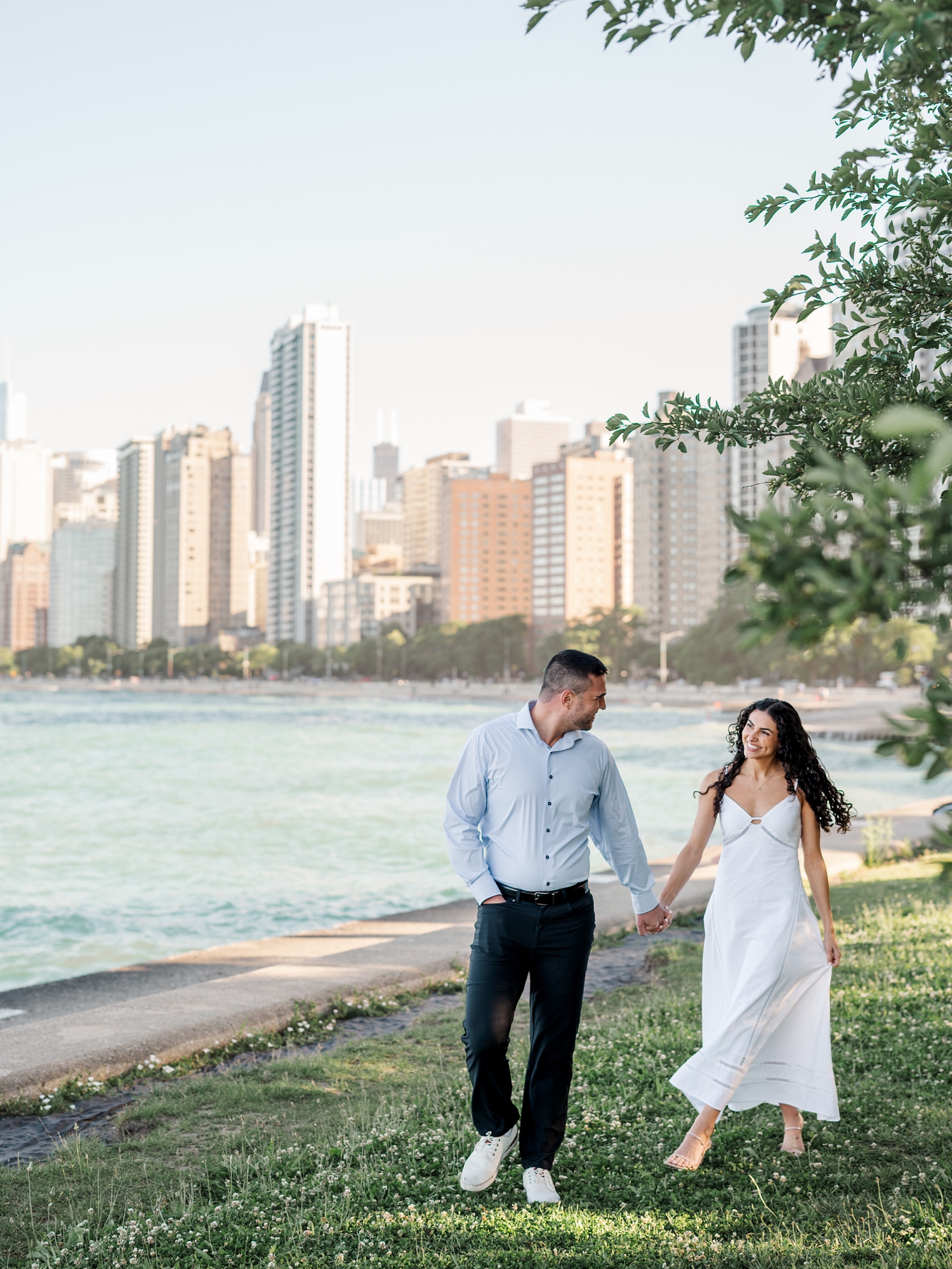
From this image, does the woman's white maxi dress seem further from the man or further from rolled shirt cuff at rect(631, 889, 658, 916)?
the man

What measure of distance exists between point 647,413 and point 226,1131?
4071 mm

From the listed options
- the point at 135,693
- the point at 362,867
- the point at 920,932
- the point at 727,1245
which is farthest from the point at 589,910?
the point at 135,693

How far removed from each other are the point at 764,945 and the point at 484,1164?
5.07 feet

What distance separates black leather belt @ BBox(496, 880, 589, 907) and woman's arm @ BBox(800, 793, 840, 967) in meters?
1.24

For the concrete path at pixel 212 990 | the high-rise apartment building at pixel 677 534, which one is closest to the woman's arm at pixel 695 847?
the concrete path at pixel 212 990

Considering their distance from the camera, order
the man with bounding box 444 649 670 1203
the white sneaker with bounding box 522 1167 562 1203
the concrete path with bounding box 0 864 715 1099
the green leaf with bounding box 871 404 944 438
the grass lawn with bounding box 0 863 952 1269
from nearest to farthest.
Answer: the green leaf with bounding box 871 404 944 438 → the grass lawn with bounding box 0 863 952 1269 → the white sneaker with bounding box 522 1167 562 1203 → the man with bounding box 444 649 670 1203 → the concrete path with bounding box 0 864 715 1099

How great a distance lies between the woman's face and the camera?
545cm

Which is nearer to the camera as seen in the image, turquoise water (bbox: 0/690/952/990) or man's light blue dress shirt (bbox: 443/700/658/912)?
man's light blue dress shirt (bbox: 443/700/658/912)

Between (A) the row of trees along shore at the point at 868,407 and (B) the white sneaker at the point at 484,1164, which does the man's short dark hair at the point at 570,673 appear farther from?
(B) the white sneaker at the point at 484,1164

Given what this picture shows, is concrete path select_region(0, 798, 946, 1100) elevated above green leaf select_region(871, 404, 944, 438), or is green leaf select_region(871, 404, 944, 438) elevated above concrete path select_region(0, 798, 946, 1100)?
green leaf select_region(871, 404, 944, 438)

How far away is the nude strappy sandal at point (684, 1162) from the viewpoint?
501 cm

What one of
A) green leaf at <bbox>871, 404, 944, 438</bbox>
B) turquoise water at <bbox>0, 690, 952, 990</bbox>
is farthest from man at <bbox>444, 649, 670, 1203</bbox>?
green leaf at <bbox>871, 404, 944, 438</bbox>

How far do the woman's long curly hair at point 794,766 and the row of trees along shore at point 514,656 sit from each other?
59762mm

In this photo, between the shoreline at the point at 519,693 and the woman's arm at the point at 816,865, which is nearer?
the woman's arm at the point at 816,865
